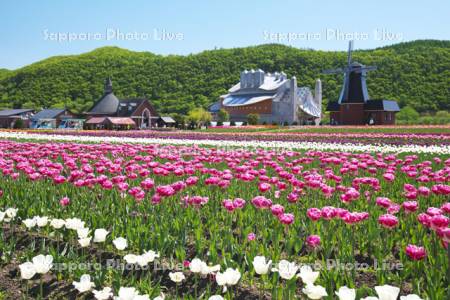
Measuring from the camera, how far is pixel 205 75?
133250 mm

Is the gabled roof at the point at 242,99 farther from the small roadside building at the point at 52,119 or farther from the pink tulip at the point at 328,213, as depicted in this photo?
the pink tulip at the point at 328,213

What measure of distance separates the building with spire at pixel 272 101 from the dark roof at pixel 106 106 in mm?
25078

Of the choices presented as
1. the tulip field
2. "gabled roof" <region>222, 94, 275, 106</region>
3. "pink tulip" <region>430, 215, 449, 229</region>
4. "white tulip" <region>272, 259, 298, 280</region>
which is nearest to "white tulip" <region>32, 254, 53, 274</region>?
the tulip field

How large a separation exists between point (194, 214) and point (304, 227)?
5.00 feet

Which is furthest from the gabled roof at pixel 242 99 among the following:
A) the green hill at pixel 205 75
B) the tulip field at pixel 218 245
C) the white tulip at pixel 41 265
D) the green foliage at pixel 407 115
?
the white tulip at pixel 41 265

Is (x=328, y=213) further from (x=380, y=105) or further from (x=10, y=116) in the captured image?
(x=10, y=116)

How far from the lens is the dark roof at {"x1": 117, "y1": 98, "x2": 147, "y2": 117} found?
65.9 meters

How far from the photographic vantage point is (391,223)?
4.34 meters

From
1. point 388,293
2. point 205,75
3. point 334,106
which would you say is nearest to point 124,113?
point 334,106

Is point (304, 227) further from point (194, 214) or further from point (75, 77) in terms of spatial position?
point (75, 77)

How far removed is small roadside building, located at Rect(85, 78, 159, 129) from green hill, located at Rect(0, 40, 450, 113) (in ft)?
103

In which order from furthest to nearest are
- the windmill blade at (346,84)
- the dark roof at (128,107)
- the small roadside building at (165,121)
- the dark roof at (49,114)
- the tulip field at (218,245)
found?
1. the dark roof at (49,114)
2. the small roadside building at (165,121)
3. the dark roof at (128,107)
4. the windmill blade at (346,84)
5. the tulip field at (218,245)

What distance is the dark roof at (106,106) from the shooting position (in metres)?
69.9

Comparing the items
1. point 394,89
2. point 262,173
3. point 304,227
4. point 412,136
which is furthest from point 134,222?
point 394,89
